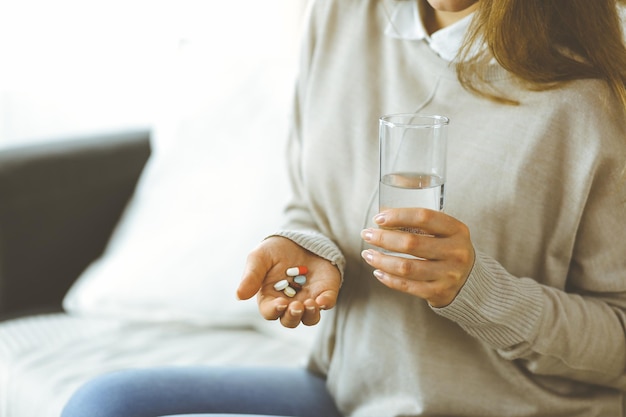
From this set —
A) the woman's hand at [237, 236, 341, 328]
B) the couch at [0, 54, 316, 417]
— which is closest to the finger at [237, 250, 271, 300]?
the woman's hand at [237, 236, 341, 328]

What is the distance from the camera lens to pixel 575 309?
917mm

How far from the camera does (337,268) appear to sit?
96 centimetres

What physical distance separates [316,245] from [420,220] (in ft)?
0.85

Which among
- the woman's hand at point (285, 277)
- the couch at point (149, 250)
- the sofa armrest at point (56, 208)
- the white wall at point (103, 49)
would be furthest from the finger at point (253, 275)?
the white wall at point (103, 49)

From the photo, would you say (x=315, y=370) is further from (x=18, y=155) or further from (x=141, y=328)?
(x=18, y=155)

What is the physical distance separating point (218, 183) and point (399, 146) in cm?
80

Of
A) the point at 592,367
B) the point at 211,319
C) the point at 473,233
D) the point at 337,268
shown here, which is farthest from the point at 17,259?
the point at 592,367

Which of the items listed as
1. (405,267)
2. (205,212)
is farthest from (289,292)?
(205,212)

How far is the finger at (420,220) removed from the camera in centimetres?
73

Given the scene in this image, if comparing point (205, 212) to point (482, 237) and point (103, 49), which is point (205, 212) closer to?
point (482, 237)

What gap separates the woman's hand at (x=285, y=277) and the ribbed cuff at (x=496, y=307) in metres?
0.14

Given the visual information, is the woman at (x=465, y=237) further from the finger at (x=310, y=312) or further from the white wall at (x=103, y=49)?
the white wall at (x=103, y=49)

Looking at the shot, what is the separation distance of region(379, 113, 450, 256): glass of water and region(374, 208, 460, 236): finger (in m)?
0.05

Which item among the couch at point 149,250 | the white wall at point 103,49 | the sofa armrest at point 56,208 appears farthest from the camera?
the white wall at point 103,49
